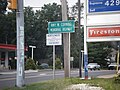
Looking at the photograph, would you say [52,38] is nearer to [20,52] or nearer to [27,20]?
[20,52]

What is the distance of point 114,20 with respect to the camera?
17.2m

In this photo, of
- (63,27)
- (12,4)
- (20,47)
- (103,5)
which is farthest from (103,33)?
(12,4)

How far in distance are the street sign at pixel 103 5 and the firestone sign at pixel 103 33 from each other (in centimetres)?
100

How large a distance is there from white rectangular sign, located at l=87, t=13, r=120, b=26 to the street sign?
33cm

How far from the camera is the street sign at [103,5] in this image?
17109 mm

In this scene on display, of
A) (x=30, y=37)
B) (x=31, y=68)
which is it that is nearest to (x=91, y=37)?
(x=31, y=68)

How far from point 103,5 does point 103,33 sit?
150cm

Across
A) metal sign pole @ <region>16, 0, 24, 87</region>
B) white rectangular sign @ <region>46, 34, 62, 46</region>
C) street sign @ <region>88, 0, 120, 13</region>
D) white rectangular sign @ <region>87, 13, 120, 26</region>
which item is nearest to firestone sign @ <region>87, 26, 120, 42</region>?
white rectangular sign @ <region>87, 13, 120, 26</region>

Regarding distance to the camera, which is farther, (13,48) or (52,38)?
(13,48)

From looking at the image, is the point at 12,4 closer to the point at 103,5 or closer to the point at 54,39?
the point at 54,39

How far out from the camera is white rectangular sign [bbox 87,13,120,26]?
1714 centimetres

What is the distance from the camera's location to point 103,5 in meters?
17.4

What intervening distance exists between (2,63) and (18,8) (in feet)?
180

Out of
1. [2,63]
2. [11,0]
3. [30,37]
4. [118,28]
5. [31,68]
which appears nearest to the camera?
[11,0]
